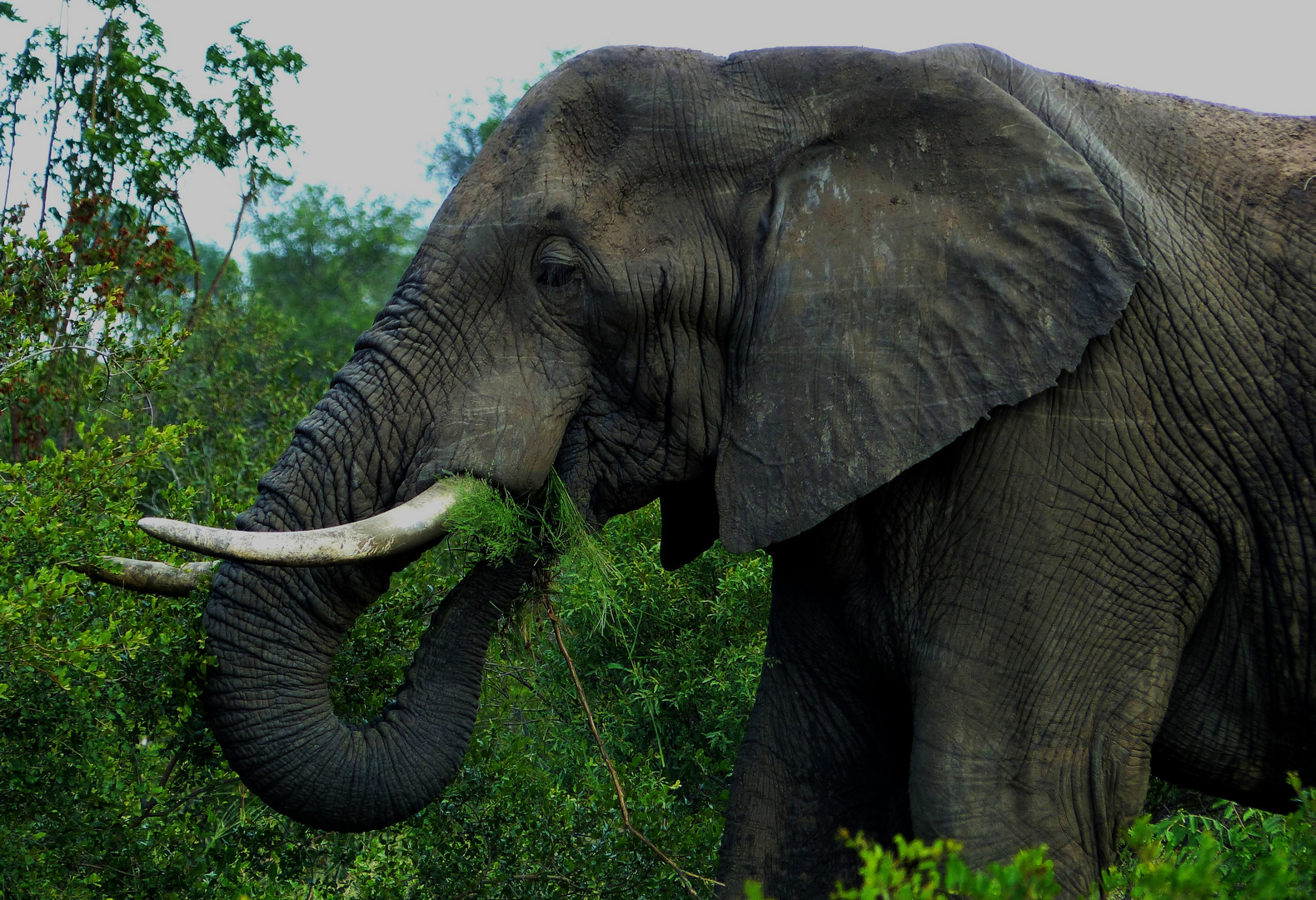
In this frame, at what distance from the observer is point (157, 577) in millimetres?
3709

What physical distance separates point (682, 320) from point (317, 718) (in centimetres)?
143

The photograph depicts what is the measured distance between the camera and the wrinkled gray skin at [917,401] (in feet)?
11.0

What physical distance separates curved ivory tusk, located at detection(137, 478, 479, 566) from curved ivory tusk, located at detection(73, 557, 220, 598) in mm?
328

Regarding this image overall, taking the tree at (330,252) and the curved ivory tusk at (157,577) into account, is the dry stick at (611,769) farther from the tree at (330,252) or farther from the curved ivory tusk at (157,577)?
the tree at (330,252)

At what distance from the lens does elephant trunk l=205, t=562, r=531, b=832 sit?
11.7ft

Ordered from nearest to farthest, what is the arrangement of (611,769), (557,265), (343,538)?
(343,538), (557,265), (611,769)

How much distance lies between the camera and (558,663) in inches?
230

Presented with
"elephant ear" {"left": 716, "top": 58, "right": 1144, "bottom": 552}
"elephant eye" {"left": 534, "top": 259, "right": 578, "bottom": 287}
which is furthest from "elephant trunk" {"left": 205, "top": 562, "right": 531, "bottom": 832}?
"elephant ear" {"left": 716, "top": 58, "right": 1144, "bottom": 552}

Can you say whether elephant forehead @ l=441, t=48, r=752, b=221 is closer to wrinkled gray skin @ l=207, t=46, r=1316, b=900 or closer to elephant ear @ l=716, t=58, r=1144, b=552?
wrinkled gray skin @ l=207, t=46, r=1316, b=900

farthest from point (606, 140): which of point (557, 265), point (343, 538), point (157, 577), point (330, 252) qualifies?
point (330, 252)

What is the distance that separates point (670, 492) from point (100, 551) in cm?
159

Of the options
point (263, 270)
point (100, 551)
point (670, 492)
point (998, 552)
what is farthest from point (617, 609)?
point (263, 270)

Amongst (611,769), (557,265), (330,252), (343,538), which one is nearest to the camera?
(343,538)

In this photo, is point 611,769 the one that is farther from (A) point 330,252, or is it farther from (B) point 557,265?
(A) point 330,252
